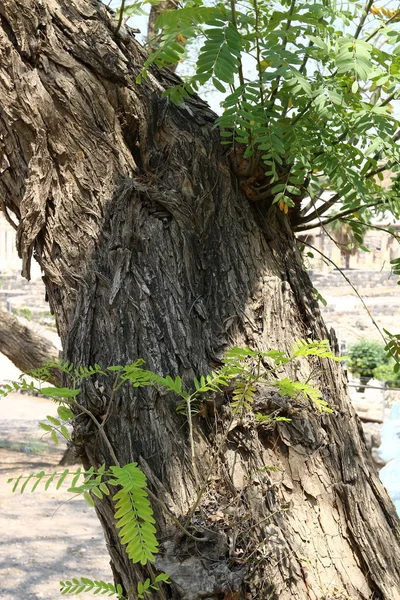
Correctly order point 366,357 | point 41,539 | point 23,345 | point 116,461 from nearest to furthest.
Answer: point 116,461, point 23,345, point 41,539, point 366,357

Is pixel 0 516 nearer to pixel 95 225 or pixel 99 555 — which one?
pixel 99 555

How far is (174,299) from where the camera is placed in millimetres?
1404

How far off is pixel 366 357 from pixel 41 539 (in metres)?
11.7

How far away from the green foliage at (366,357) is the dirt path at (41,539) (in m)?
9.01

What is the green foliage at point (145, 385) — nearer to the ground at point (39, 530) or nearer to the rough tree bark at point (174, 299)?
the rough tree bark at point (174, 299)

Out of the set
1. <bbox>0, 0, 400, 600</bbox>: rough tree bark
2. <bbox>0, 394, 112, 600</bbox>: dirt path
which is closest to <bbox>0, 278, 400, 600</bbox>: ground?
<bbox>0, 394, 112, 600</bbox>: dirt path

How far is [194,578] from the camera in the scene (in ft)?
3.73

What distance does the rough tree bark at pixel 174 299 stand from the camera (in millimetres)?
1229

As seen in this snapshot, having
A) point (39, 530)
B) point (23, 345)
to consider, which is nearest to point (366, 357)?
point (39, 530)

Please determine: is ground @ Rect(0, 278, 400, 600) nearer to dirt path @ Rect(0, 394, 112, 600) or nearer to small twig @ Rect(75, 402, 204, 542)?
dirt path @ Rect(0, 394, 112, 600)

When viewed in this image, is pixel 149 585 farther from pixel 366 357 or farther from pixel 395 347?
pixel 366 357

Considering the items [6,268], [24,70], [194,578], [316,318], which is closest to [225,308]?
[316,318]

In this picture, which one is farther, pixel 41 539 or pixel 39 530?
pixel 39 530

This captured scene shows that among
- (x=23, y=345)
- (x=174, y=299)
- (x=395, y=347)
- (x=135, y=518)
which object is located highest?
A: (x=174, y=299)
